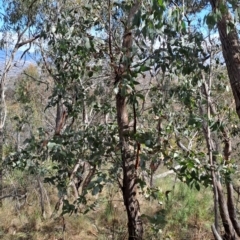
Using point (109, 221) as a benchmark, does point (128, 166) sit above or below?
above

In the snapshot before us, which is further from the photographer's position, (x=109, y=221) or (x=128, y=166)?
(x=109, y=221)

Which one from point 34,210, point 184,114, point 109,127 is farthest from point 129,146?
point 34,210

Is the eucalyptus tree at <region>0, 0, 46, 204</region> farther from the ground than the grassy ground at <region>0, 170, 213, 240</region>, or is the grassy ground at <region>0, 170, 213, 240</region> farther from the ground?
the eucalyptus tree at <region>0, 0, 46, 204</region>

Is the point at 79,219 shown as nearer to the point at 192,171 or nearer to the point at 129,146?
the point at 129,146

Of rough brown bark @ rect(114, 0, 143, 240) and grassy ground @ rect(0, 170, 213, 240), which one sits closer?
rough brown bark @ rect(114, 0, 143, 240)

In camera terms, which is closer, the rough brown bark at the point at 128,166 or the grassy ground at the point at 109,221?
the rough brown bark at the point at 128,166

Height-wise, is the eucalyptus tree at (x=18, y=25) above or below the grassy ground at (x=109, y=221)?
above

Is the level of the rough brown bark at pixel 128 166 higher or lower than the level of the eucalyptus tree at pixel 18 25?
lower

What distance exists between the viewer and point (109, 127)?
3.07 meters

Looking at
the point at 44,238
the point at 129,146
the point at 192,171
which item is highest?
the point at 129,146

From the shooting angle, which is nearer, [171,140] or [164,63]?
[164,63]

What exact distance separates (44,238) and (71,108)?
9.67 feet

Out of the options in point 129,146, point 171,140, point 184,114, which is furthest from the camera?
point 184,114

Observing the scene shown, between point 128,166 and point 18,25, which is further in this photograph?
point 18,25
